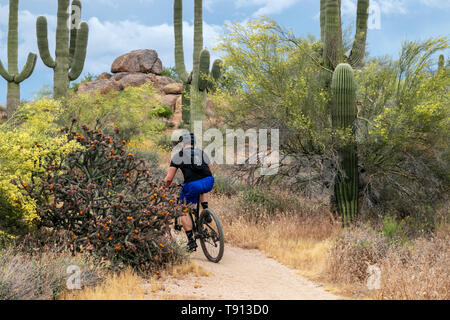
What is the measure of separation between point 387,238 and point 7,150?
5.93 metres

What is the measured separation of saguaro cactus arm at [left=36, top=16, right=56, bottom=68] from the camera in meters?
19.2

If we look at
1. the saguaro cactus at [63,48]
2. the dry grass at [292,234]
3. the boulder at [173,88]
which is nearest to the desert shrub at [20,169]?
the dry grass at [292,234]

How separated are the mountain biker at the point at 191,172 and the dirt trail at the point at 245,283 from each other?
2.36 feet

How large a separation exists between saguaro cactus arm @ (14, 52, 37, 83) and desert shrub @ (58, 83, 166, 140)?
3.33 meters

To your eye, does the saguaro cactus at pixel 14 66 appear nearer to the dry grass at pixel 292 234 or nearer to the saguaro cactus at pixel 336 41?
the dry grass at pixel 292 234

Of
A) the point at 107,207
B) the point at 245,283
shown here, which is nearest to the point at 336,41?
the point at 245,283

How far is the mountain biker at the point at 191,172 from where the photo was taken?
267 inches

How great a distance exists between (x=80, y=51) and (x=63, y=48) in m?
1.19

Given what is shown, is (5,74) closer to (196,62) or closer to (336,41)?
(196,62)

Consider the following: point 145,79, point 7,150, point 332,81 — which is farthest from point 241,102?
point 145,79

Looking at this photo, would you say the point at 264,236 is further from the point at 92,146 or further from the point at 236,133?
the point at 92,146

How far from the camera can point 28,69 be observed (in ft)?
69.6

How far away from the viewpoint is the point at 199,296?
538cm

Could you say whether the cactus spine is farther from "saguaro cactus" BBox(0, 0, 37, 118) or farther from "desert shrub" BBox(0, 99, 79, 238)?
"saguaro cactus" BBox(0, 0, 37, 118)
